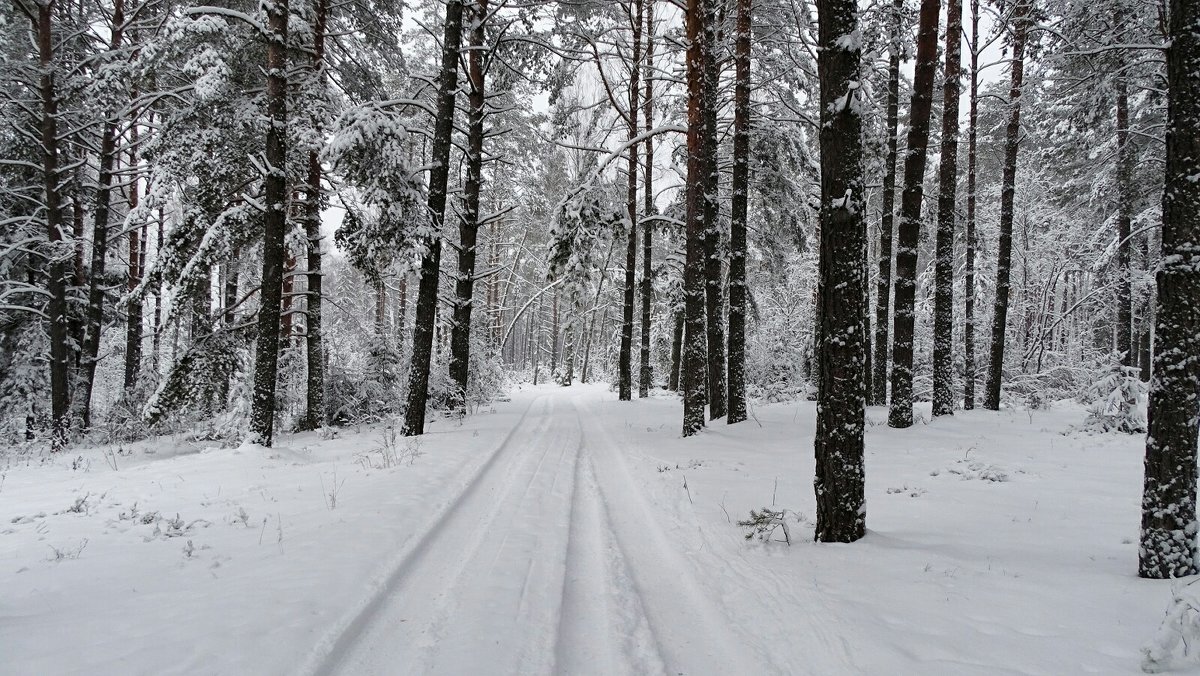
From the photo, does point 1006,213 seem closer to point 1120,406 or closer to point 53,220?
point 1120,406

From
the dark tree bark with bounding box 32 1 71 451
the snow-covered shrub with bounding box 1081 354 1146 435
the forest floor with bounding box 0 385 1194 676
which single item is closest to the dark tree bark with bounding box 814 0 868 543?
the forest floor with bounding box 0 385 1194 676

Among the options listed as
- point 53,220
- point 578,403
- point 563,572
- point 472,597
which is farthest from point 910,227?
point 53,220

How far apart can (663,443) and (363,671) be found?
25.2 feet

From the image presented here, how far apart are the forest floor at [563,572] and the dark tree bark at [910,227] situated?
9.69ft

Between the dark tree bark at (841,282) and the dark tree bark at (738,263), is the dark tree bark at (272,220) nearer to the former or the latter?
A: the dark tree bark at (738,263)

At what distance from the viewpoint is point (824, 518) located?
462 cm

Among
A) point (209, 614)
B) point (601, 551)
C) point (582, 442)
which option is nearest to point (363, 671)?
point (209, 614)

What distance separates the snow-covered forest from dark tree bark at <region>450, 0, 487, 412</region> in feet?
0.35

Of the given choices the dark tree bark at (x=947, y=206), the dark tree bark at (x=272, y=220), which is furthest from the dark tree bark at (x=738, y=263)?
the dark tree bark at (x=272, y=220)

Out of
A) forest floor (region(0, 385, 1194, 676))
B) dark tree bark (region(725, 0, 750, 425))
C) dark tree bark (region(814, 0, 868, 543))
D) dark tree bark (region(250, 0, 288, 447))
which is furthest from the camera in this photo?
dark tree bark (region(725, 0, 750, 425))

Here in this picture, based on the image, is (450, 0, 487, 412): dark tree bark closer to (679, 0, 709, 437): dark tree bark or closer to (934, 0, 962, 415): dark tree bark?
(679, 0, 709, 437): dark tree bark

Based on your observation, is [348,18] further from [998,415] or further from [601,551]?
[998,415]

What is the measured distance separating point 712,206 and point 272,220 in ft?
27.7

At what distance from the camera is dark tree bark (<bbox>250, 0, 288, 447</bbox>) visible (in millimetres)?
8938
